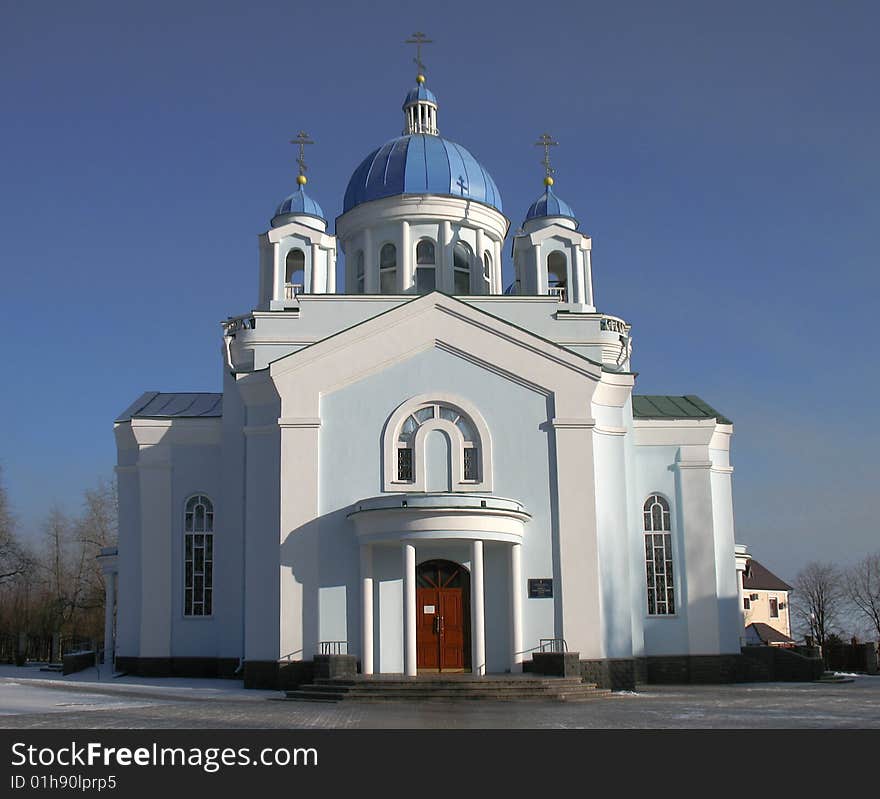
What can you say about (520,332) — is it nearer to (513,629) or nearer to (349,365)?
(349,365)

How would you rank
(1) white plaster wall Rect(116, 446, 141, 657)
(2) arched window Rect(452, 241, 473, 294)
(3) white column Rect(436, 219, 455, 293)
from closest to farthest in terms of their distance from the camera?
(1) white plaster wall Rect(116, 446, 141, 657) → (3) white column Rect(436, 219, 455, 293) → (2) arched window Rect(452, 241, 473, 294)

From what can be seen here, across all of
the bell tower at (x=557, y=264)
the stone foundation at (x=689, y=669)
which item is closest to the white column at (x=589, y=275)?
the bell tower at (x=557, y=264)

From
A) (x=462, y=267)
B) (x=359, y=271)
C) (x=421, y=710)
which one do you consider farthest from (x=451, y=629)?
(x=359, y=271)

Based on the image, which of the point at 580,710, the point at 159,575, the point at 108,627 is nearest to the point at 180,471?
the point at 159,575

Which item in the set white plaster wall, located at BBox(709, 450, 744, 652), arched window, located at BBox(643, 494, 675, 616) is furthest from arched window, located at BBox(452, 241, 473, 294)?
white plaster wall, located at BBox(709, 450, 744, 652)

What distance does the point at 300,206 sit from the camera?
31266 mm

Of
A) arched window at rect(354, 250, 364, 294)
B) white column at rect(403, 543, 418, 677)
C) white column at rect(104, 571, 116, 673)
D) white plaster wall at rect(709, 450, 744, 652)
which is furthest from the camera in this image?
white column at rect(104, 571, 116, 673)

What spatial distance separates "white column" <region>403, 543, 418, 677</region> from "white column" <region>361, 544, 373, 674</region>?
0.92 meters

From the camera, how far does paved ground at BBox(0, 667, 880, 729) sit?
52.7 feet

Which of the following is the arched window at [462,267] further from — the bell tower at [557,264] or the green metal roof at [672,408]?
the green metal roof at [672,408]

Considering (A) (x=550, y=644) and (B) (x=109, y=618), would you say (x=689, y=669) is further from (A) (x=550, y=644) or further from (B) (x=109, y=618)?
(B) (x=109, y=618)

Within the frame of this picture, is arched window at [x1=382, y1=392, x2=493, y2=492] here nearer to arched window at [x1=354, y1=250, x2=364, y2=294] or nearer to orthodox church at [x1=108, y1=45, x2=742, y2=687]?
orthodox church at [x1=108, y1=45, x2=742, y2=687]

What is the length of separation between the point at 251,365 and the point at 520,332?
22.6 ft

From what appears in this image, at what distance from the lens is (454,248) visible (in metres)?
31.3
